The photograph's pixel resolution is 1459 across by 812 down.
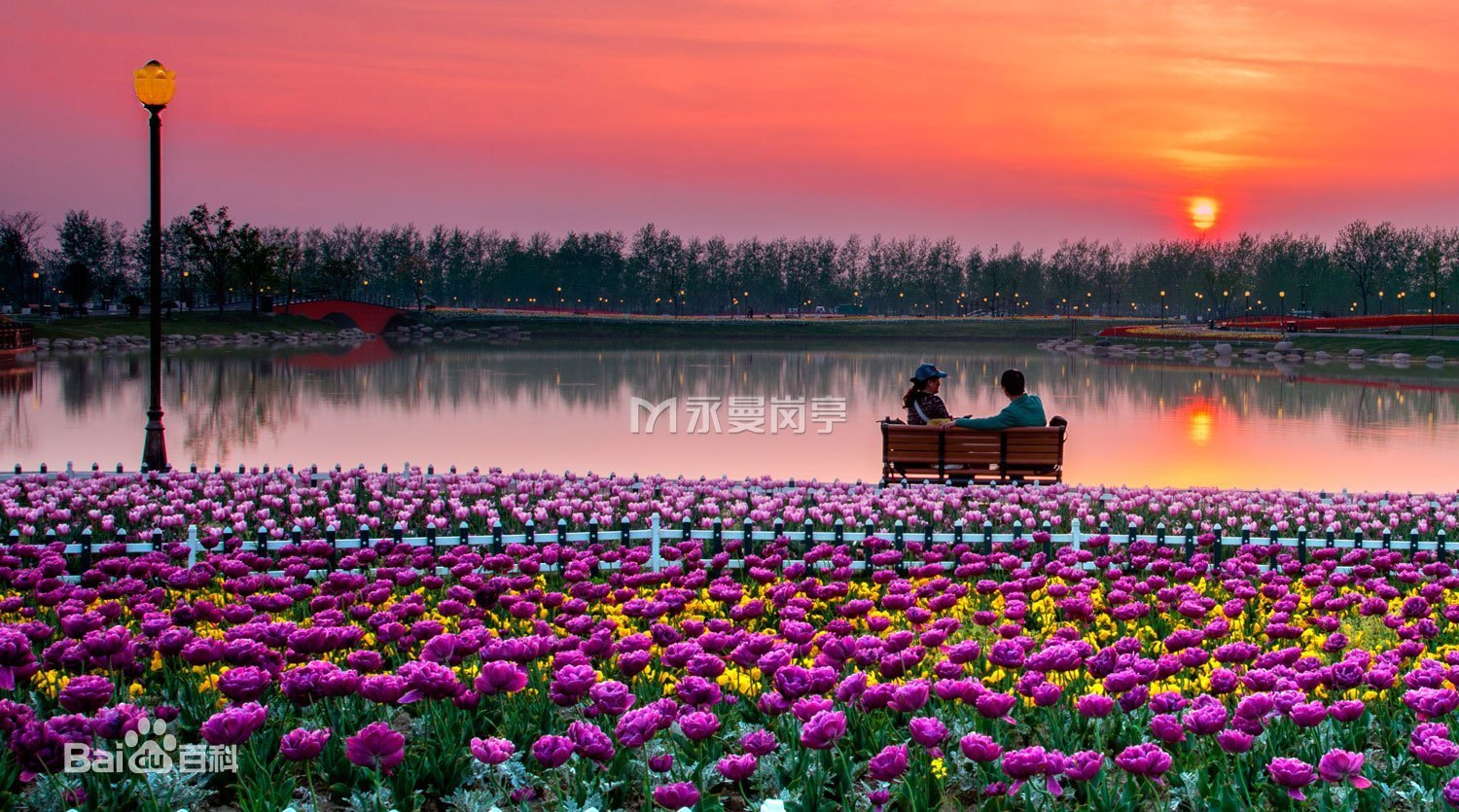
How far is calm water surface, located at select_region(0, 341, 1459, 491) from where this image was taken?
23750 mm

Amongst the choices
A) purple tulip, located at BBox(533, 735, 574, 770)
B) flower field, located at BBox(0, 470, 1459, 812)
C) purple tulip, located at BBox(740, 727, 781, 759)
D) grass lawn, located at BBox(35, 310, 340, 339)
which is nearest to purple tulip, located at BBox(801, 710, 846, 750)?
flower field, located at BBox(0, 470, 1459, 812)

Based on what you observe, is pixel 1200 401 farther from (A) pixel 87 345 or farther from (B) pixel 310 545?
(A) pixel 87 345

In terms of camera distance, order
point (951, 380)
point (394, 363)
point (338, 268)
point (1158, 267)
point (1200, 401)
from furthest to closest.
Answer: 1. point (1158, 267)
2. point (338, 268)
3. point (394, 363)
4. point (951, 380)
5. point (1200, 401)

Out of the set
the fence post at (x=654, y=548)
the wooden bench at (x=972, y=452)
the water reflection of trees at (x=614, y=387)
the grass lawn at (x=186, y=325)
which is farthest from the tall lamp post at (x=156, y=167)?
the grass lawn at (x=186, y=325)

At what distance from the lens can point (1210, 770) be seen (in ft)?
17.9

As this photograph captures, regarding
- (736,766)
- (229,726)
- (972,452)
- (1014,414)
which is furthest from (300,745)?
(1014,414)

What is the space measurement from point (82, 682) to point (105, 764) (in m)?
0.37

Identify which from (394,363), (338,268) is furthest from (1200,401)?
(338,268)

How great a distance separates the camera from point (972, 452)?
14484mm

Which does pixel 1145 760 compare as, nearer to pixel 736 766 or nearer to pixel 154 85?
pixel 736 766

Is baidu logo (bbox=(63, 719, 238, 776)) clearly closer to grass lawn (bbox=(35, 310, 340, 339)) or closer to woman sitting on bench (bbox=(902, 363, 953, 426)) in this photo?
woman sitting on bench (bbox=(902, 363, 953, 426))

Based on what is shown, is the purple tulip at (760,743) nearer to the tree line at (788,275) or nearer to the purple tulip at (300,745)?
the purple tulip at (300,745)

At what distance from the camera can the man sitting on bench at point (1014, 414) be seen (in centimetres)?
1430

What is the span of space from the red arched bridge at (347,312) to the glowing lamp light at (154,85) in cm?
10340
